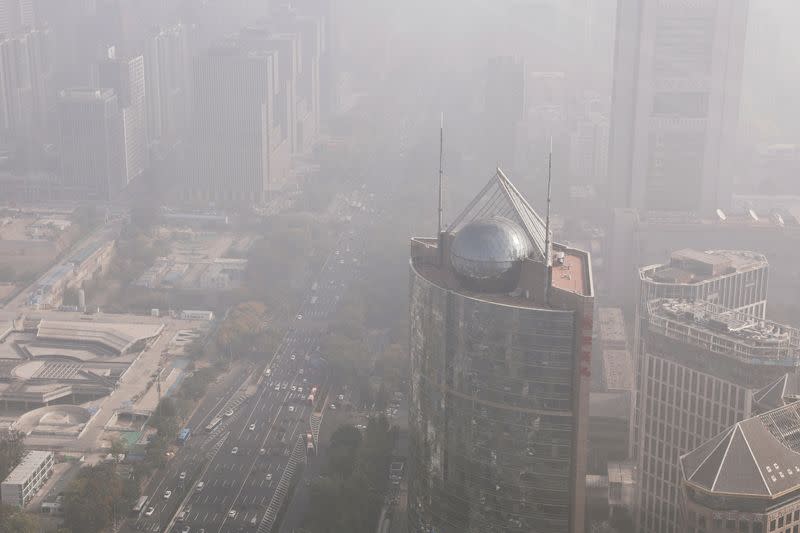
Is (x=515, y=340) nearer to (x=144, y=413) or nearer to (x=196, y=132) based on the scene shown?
(x=144, y=413)

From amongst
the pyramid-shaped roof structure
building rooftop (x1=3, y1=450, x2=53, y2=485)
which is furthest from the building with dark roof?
building rooftop (x1=3, y1=450, x2=53, y2=485)

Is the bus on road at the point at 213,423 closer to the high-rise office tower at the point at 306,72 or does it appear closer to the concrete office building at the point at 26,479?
the concrete office building at the point at 26,479

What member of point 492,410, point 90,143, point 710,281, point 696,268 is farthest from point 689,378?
point 90,143

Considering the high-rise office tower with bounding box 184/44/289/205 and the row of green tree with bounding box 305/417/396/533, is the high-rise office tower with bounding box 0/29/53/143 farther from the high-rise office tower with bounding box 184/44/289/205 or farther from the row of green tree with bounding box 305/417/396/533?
the row of green tree with bounding box 305/417/396/533

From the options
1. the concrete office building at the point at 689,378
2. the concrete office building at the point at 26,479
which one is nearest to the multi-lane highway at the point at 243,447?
the concrete office building at the point at 26,479

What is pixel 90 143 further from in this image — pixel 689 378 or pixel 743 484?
pixel 743 484

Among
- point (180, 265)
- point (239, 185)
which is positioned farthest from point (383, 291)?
point (239, 185)

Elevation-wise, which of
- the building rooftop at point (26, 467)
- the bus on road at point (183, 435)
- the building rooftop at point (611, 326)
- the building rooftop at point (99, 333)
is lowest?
the bus on road at point (183, 435)
